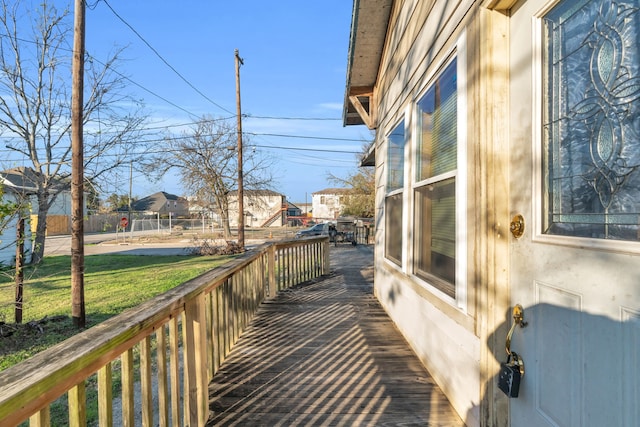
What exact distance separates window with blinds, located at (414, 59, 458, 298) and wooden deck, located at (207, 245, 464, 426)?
742mm

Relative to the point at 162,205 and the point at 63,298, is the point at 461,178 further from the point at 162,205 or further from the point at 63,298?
the point at 162,205

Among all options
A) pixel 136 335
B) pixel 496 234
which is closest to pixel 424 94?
pixel 496 234

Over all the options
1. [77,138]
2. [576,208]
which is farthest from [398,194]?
[77,138]

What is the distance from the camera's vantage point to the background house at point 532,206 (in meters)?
1.08

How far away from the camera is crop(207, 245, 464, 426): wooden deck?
215 centimetres

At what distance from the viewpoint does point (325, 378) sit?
8.64 feet

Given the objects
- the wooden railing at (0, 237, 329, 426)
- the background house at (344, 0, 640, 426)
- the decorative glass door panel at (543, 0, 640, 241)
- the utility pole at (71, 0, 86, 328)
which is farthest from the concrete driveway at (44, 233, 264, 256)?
the decorative glass door panel at (543, 0, 640, 241)

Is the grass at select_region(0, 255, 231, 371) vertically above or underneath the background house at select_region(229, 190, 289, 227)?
underneath

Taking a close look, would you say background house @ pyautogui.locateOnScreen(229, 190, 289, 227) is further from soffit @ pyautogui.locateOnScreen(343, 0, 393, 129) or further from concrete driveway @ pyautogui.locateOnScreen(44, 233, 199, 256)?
soffit @ pyautogui.locateOnScreen(343, 0, 393, 129)

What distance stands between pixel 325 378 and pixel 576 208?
2.05 meters

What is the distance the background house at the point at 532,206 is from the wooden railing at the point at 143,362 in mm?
1515

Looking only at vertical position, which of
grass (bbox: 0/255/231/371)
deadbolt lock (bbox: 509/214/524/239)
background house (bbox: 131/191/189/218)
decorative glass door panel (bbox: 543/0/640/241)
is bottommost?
grass (bbox: 0/255/231/371)

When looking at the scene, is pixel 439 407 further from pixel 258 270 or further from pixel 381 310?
pixel 258 270

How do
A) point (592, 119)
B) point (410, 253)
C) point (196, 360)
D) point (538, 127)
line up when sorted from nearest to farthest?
point (592, 119), point (538, 127), point (196, 360), point (410, 253)
